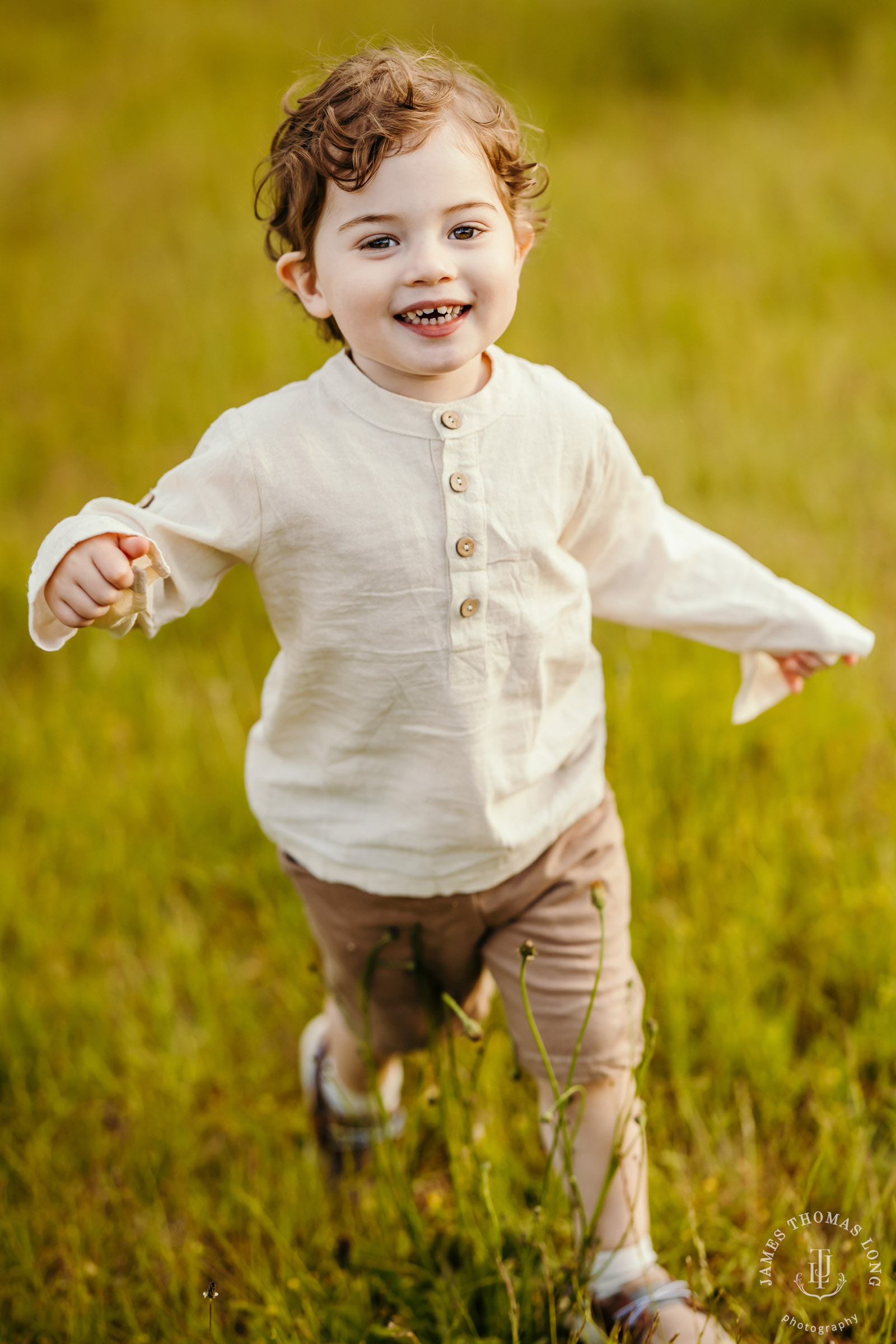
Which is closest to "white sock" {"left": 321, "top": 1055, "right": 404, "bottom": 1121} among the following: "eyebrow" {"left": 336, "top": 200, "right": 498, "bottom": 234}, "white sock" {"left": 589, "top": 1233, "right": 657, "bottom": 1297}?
"white sock" {"left": 589, "top": 1233, "right": 657, "bottom": 1297}

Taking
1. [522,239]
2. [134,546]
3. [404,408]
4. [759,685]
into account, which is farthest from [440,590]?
[759,685]

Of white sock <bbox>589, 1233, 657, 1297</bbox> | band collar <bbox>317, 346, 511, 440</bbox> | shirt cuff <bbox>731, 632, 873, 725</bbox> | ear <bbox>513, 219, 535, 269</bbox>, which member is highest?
ear <bbox>513, 219, 535, 269</bbox>

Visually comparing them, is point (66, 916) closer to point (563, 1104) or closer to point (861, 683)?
point (563, 1104)

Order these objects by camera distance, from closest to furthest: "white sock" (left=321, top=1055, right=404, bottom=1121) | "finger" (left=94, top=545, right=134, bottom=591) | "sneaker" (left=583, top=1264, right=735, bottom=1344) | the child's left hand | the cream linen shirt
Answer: "finger" (left=94, top=545, right=134, bottom=591)
the cream linen shirt
"sneaker" (left=583, top=1264, right=735, bottom=1344)
the child's left hand
"white sock" (left=321, top=1055, right=404, bottom=1121)

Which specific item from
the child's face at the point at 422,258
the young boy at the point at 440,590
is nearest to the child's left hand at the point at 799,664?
the young boy at the point at 440,590

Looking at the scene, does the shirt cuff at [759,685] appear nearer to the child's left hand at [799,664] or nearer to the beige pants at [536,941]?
the child's left hand at [799,664]

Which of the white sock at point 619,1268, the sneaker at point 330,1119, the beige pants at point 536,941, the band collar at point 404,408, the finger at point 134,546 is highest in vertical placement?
the band collar at point 404,408

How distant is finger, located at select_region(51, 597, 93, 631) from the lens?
1.16 m

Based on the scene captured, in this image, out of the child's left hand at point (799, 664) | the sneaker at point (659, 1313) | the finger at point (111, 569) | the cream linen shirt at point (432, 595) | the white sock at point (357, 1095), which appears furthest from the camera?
the white sock at point (357, 1095)

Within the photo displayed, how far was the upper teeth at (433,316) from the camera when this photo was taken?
121 cm

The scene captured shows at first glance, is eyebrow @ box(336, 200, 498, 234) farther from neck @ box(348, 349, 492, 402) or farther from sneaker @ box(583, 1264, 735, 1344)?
sneaker @ box(583, 1264, 735, 1344)

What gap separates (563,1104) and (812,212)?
4.57m

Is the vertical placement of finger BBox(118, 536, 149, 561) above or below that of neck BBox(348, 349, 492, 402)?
below

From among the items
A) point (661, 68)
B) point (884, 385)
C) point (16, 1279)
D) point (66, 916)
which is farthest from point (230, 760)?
point (661, 68)
